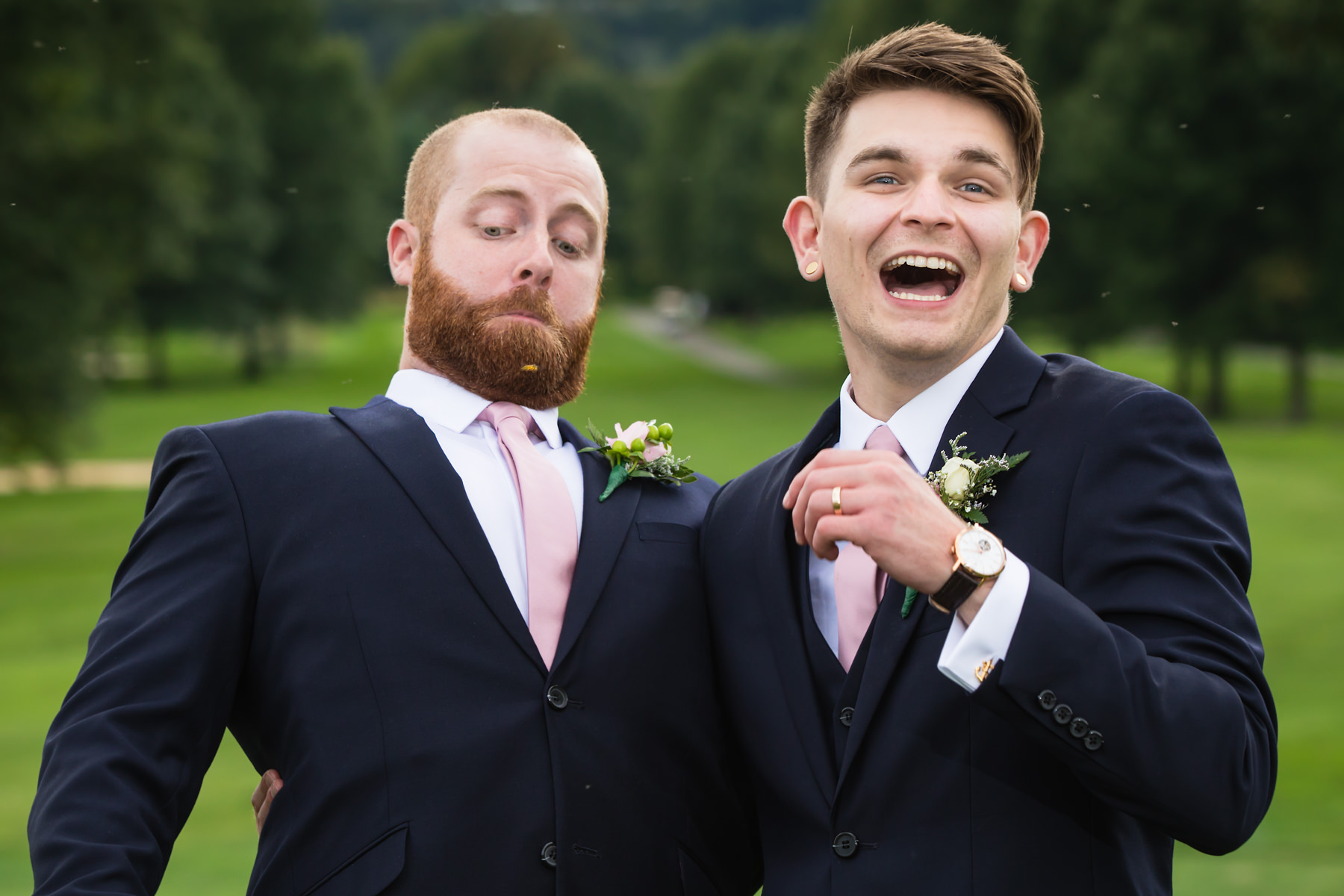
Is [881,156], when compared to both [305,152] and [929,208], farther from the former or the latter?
[305,152]

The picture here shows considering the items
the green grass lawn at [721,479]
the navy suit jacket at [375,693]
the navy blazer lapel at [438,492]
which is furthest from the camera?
the green grass lawn at [721,479]

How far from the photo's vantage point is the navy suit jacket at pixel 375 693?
325 cm

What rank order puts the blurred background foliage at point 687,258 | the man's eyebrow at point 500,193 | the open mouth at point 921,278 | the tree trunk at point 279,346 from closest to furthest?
the open mouth at point 921,278
the man's eyebrow at point 500,193
the blurred background foliage at point 687,258
the tree trunk at point 279,346

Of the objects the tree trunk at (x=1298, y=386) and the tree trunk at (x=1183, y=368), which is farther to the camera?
the tree trunk at (x=1183, y=368)

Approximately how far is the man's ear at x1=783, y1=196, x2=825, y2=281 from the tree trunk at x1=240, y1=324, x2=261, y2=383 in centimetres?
5236

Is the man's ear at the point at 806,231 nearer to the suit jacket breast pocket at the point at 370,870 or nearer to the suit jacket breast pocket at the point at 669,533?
the suit jacket breast pocket at the point at 669,533

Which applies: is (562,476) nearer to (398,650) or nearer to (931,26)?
(398,650)

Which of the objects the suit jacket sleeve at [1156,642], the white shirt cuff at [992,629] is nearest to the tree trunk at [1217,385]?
the suit jacket sleeve at [1156,642]

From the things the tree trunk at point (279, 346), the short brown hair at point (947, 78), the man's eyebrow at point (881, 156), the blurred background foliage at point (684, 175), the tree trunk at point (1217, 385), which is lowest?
the tree trunk at point (279, 346)

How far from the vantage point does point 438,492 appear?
3598 mm

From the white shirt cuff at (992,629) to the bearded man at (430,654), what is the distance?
1085 millimetres

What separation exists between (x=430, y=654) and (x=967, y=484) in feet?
4.55

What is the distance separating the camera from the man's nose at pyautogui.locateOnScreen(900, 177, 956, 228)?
131 inches

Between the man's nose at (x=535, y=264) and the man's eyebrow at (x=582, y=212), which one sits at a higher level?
the man's eyebrow at (x=582, y=212)
